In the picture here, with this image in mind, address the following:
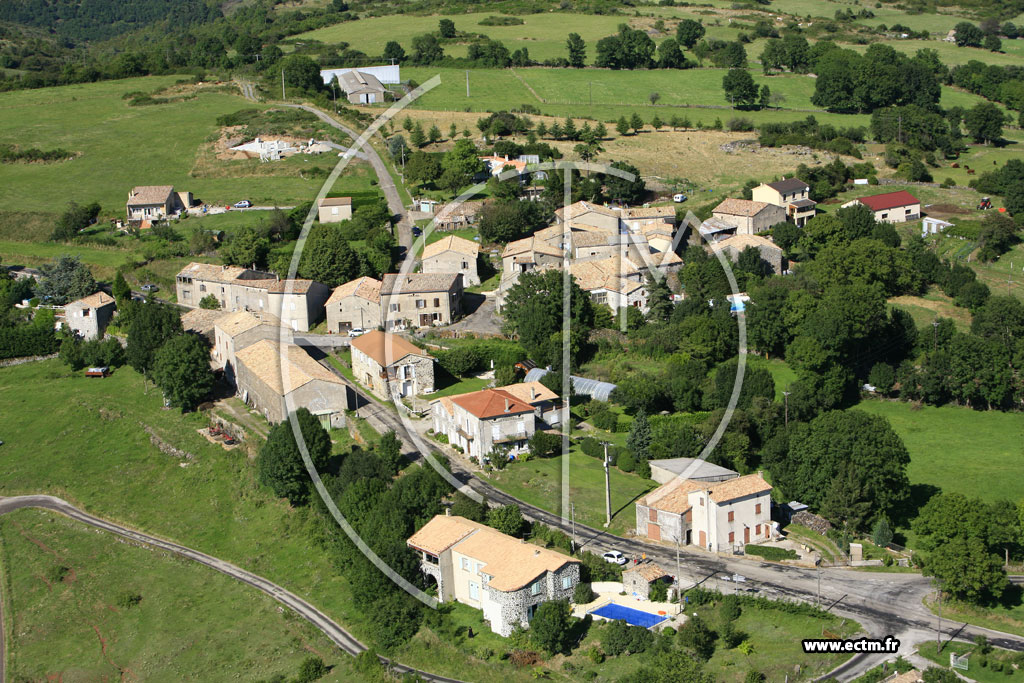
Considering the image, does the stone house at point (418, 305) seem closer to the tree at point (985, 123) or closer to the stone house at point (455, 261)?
the stone house at point (455, 261)

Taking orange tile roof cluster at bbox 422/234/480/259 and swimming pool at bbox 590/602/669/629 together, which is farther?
orange tile roof cluster at bbox 422/234/480/259

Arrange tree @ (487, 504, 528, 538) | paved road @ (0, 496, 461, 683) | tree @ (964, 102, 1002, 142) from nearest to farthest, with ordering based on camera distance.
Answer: paved road @ (0, 496, 461, 683) < tree @ (487, 504, 528, 538) < tree @ (964, 102, 1002, 142)

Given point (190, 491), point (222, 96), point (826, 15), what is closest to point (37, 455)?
point (190, 491)

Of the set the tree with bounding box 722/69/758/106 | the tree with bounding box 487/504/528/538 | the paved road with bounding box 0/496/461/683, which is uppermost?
the tree with bounding box 722/69/758/106

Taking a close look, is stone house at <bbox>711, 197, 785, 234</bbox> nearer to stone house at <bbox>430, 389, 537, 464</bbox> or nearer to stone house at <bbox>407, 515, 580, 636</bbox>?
stone house at <bbox>430, 389, 537, 464</bbox>

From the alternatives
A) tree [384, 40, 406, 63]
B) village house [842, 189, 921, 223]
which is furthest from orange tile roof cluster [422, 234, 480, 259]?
tree [384, 40, 406, 63]

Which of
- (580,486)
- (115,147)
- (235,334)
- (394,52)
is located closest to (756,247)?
(580,486)
